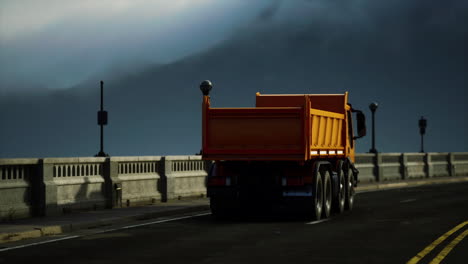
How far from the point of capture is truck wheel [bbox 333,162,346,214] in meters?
23.5

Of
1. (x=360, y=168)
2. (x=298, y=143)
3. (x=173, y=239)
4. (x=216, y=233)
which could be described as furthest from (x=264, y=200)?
(x=360, y=168)

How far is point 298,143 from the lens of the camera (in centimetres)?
2019

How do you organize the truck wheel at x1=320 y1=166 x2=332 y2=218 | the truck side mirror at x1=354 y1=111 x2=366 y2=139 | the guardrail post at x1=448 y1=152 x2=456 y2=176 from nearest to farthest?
the truck wheel at x1=320 y1=166 x2=332 y2=218 → the truck side mirror at x1=354 y1=111 x2=366 y2=139 → the guardrail post at x1=448 y1=152 x2=456 y2=176

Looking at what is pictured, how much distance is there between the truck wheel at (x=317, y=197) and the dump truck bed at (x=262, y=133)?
0.61 m

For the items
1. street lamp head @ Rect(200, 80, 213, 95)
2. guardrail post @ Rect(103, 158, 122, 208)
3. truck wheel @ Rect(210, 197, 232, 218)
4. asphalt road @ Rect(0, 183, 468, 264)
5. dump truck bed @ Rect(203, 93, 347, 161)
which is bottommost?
asphalt road @ Rect(0, 183, 468, 264)

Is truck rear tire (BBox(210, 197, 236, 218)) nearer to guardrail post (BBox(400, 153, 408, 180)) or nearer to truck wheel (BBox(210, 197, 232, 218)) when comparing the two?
truck wheel (BBox(210, 197, 232, 218))

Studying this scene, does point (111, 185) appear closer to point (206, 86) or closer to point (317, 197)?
point (317, 197)

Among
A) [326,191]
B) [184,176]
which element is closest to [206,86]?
[184,176]

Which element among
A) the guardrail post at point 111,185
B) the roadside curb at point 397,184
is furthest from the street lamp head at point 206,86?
the roadside curb at point 397,184

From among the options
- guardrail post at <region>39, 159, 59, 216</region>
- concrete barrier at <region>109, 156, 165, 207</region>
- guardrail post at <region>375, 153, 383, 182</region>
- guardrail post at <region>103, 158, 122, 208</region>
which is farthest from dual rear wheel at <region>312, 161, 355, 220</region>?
guardrail post at <region>375, 153, 383, 182</region>

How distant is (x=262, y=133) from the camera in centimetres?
2050

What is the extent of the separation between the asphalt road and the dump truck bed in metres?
1.61

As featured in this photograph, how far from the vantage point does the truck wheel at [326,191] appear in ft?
71.3

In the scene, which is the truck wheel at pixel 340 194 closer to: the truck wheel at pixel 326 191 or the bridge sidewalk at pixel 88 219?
the truck wheel at pixel 326 191
